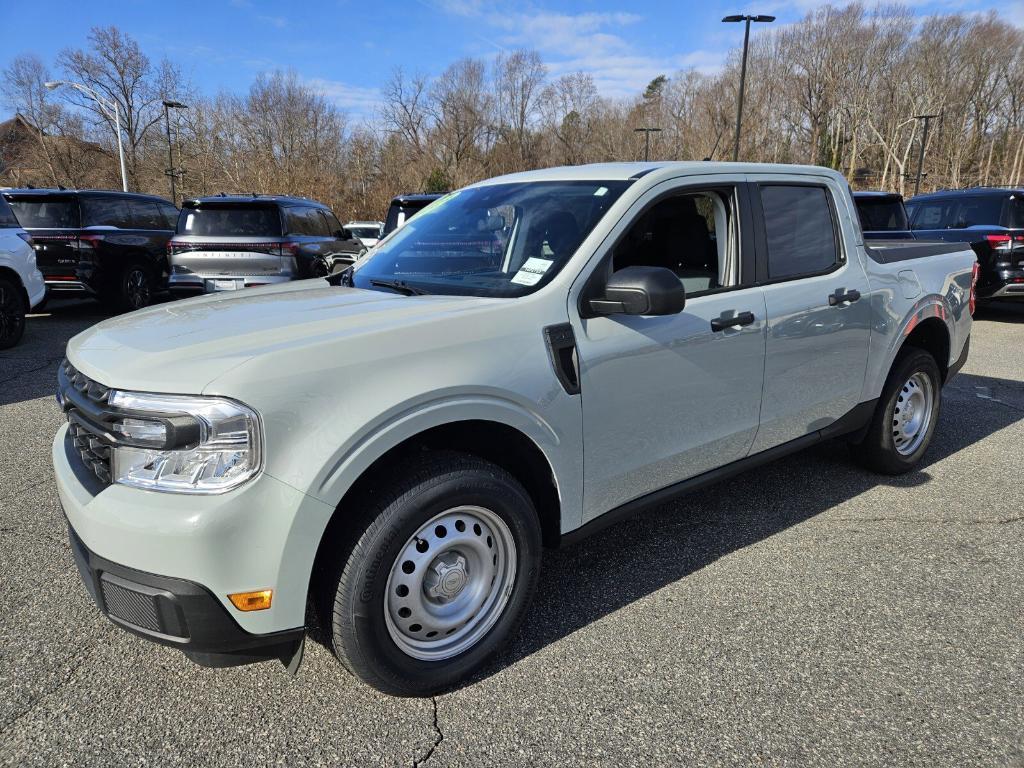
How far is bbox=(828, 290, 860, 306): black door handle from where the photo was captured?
3.65 meters

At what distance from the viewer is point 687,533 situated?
371cm

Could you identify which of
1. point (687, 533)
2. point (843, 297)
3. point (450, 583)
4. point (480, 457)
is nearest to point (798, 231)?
point (843, 297)

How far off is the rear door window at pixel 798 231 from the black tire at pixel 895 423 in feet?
3.16

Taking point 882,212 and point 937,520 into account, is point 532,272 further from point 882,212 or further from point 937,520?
point 882,212

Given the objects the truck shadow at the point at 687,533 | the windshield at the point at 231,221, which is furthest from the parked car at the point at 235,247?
the truck shadow at the point at 687,533

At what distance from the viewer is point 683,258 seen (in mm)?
3520

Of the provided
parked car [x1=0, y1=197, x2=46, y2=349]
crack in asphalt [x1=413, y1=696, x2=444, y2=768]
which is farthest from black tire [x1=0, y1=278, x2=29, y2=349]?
crack in asphalt [x1=413, y1=696, x2=444, y2=768]

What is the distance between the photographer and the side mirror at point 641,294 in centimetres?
254

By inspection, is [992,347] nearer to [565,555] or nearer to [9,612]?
[565,555]

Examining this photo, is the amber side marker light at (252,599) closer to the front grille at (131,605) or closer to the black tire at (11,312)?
the front grille at (131,605)

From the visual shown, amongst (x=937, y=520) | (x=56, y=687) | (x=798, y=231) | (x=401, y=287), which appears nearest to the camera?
(x=56, y=687)

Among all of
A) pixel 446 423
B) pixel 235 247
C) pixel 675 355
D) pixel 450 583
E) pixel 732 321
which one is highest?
pixel 235 247

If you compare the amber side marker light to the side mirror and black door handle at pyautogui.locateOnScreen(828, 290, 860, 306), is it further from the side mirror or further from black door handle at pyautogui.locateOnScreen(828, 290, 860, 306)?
black door handle at pyautogui.locateOnScreen(828, 290, 860, 306)

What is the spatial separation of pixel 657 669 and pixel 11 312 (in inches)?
347
